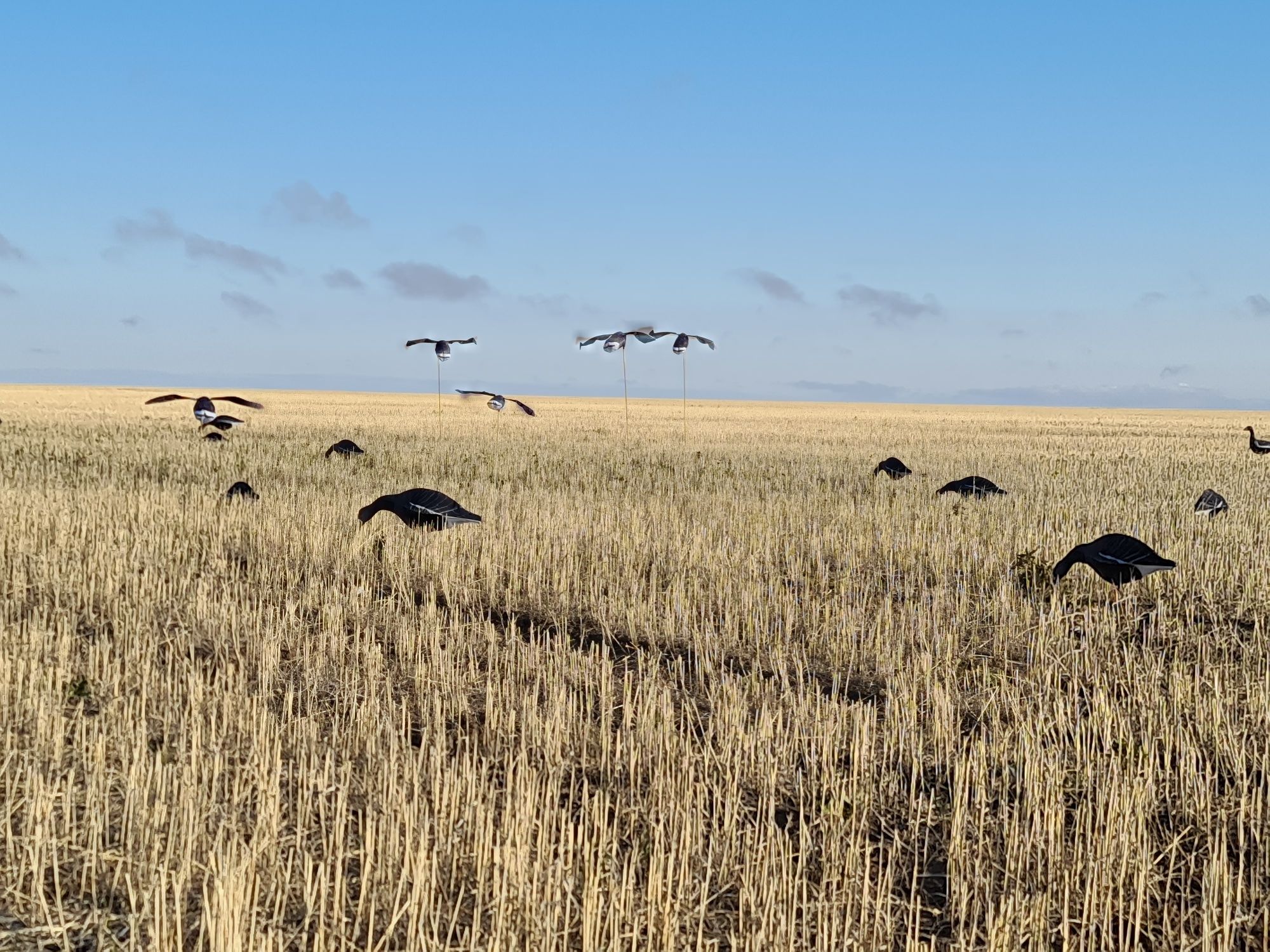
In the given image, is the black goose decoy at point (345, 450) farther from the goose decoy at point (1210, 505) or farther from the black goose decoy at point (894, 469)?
the goose decoy at point (1210, 505)

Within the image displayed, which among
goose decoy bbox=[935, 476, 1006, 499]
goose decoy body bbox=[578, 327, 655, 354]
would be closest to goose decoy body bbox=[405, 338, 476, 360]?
goose decoy body bbox=[578, 327, 655, 354]

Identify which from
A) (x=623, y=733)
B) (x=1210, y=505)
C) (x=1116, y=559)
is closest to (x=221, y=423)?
(x=1210, y=505)

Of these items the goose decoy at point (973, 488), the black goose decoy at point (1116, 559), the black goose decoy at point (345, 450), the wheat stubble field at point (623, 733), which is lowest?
the wheat stubble field at point (623, 733)

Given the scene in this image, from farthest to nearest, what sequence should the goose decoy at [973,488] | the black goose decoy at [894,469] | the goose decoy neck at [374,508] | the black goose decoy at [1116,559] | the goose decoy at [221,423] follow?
1. the goose decoy at [221,423]
2. the black goose decoy at [894,469]
3. the goose decoy at [973,488]
4. the goose decoy neck at [374,508]
5. the black goose decoy at [1116,559]

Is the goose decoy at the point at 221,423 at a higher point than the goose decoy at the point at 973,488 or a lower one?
higher

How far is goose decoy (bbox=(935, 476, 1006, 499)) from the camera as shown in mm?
11133

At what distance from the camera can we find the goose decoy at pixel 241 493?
9.95m

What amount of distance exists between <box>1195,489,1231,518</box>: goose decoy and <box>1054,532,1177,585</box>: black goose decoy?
4273 mm

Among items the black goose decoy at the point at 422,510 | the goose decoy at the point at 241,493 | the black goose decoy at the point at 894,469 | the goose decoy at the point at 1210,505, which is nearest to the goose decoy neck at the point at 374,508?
the black goose decoy at the point at 422,510

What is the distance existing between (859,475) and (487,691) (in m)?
10.6

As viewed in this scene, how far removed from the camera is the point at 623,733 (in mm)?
4008

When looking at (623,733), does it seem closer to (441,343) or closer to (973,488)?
(973,488)

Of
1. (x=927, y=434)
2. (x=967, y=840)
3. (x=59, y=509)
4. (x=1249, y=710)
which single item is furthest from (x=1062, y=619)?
(x=927, y=434)

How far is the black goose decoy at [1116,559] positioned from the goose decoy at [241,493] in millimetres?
7174
